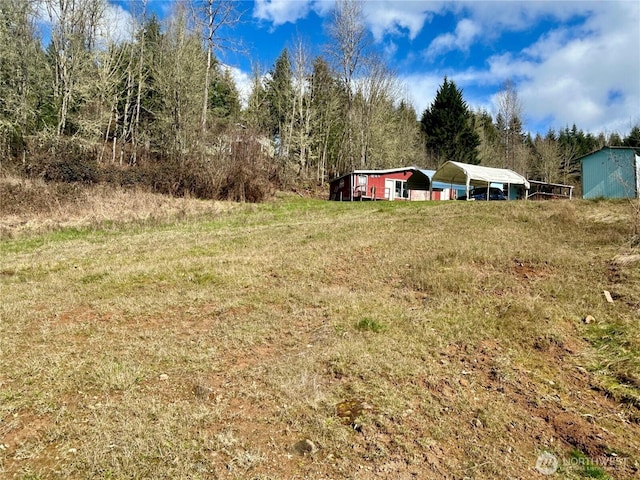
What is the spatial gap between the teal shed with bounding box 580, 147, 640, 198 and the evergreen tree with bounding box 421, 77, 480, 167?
2195cm

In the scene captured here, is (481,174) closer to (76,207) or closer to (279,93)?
(76,207)

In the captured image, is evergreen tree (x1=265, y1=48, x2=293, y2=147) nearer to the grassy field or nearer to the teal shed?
the teal shed

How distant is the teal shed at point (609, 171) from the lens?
18891 millimetres

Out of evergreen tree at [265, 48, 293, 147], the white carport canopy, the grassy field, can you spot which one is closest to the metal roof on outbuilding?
the white carport canopy

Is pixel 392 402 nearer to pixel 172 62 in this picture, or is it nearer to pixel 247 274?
pixel 247 274

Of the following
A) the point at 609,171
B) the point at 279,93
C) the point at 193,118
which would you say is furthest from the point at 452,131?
the point at 193,118

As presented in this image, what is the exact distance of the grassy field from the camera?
241 cm

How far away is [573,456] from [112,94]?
99.4 feet

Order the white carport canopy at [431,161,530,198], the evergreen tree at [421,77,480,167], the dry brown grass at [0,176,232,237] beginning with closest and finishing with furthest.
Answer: the dry brown grass at [0,176,232,237]
the white carport canopy at [431,161,530,198]
the evergreen tree at [421,77,480,167]

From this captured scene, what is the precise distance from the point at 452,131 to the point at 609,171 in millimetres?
25216

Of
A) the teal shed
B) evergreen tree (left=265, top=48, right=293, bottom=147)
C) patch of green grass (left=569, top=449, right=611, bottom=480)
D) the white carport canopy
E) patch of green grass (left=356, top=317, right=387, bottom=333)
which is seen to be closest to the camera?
patch of green grass (left=569, top=449, right=611, bottom=480)

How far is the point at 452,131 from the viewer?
43750 millimetres

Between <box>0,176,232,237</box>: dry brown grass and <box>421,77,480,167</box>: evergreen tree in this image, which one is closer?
<box>0,176,232,237</box>: dry brown grass

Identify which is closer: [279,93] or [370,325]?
[370,325]
